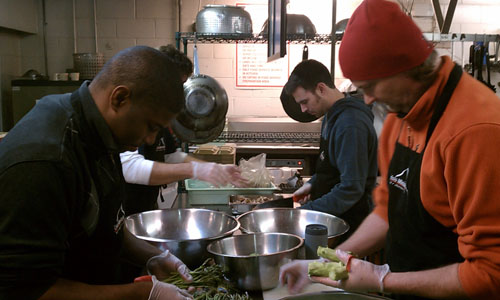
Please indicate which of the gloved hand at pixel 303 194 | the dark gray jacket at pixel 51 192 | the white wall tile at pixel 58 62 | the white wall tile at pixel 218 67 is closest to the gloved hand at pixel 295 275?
the dark gray jacket at pixel 51 192

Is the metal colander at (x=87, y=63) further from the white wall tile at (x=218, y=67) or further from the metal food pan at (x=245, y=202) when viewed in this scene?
the metal food pan at (x=245, y=202)

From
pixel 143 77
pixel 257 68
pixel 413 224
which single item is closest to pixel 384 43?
pixel 413 224

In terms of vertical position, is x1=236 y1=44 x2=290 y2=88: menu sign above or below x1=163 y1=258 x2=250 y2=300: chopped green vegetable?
above

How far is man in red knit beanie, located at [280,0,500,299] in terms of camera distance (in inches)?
48.1

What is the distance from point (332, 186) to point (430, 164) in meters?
1.67

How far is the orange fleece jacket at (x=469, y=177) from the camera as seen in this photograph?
1198 millimetres

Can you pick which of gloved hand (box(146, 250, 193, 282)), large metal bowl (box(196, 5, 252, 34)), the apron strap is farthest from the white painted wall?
the apron strap

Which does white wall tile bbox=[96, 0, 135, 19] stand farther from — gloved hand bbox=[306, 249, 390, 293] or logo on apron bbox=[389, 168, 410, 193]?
gloved hand bbox=[306, 249, 390, 293]

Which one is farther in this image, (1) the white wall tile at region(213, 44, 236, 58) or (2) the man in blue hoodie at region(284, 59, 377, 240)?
(1) the white wall tile at region(213, 44, 236, 58)

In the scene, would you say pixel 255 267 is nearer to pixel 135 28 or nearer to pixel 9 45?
pixel 135 28

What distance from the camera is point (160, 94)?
136 cm

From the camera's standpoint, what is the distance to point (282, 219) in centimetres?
257

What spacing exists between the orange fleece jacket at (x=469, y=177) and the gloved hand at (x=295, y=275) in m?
0.54

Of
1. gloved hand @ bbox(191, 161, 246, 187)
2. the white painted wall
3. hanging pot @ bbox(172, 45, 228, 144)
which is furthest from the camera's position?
the white painted wall
